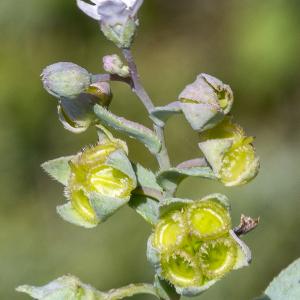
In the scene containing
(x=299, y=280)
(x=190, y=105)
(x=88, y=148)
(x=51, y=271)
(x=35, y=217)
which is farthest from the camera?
(x=35, y=217)

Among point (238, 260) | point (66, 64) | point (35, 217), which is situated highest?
point (66, 64)

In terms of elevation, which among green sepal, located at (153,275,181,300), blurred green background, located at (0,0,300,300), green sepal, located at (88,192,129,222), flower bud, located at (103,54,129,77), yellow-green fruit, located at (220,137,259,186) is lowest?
blurred green background, located at (0,0,300,300)

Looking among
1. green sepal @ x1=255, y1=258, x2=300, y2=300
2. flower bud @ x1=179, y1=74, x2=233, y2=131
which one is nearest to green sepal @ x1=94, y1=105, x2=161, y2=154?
flower bud @ x1=179, y1=74, x2=233, y2=131

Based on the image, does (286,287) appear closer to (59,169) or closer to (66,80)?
(59,169)

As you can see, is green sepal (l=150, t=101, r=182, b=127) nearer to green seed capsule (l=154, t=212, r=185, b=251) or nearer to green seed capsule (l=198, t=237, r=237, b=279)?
green seed capsule (l=154, t=212, r=185, b=251)

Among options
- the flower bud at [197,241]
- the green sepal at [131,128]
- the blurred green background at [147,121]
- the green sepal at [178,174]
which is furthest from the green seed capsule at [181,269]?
the blurred green background at [147,121]

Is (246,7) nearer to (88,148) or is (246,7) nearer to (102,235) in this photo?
(102,235)

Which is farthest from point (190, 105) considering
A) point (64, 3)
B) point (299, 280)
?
point (64, 3)
